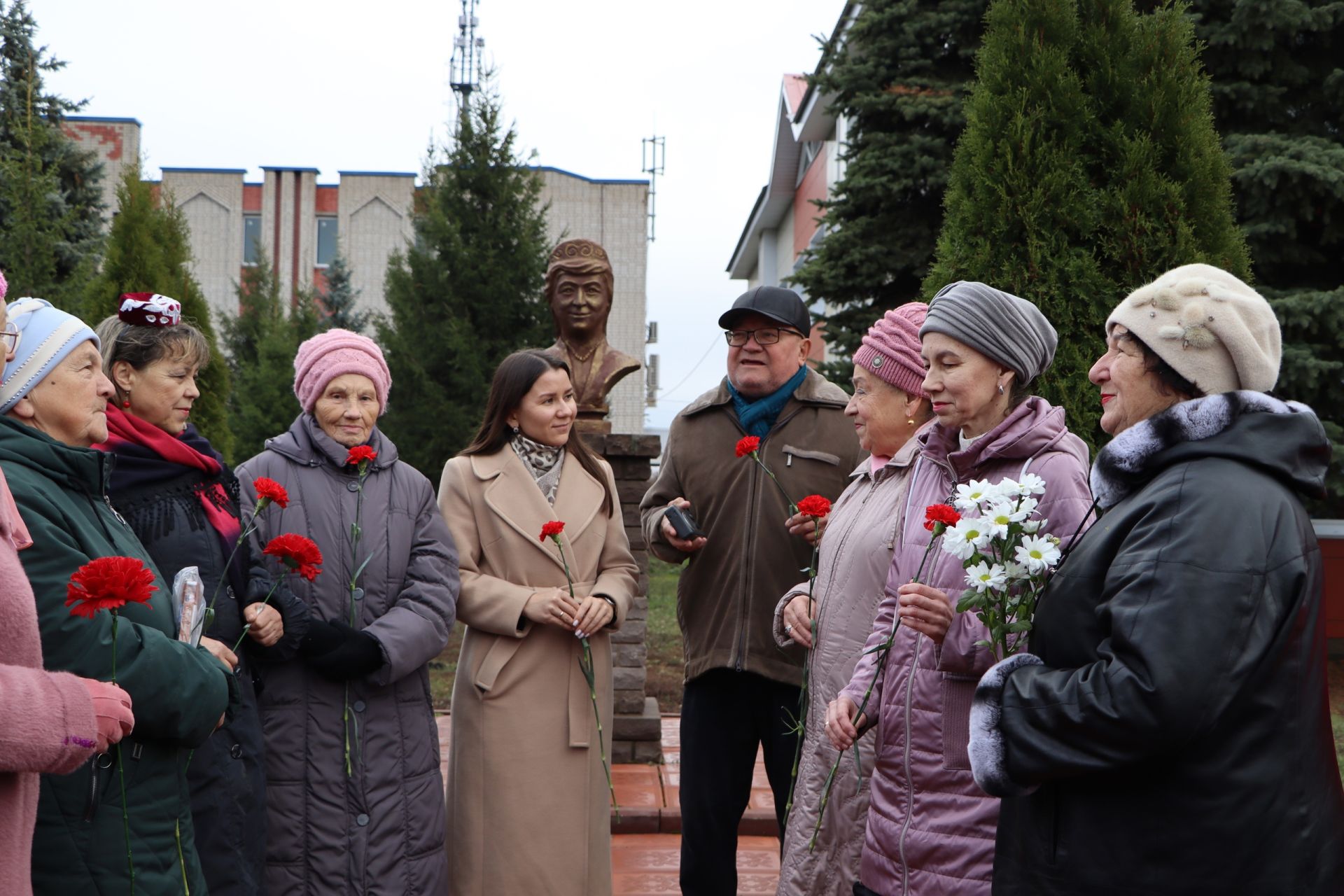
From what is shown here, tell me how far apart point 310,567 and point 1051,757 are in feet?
6.07

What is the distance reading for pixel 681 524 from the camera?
385 centimetres

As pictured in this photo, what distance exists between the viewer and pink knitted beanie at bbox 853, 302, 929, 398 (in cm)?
330

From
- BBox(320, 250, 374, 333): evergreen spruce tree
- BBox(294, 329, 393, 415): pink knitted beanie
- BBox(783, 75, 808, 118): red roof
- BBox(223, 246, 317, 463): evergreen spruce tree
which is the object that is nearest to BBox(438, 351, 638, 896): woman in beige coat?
BBox(294, 329, 393, 415): pink knitted beanie

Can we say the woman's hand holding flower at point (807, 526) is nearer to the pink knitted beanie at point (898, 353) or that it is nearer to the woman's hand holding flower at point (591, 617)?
the pink knitted beanie at point (898, 353)

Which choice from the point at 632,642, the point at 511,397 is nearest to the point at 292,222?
the point at 632,642

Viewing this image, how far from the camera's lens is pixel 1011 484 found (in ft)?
7.32

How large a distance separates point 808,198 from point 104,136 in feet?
67.4

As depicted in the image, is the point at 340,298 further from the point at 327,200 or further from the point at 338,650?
the point at 338,650

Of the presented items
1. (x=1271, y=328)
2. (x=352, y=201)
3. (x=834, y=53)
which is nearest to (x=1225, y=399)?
(x=1271, y=328)

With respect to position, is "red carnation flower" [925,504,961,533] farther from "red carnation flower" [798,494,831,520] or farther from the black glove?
the black glove

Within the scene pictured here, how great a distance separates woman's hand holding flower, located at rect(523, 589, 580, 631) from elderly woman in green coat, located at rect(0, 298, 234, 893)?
1259 mm

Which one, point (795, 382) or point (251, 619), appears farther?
point (795, 382)

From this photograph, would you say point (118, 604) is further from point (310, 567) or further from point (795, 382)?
point (795, 382)

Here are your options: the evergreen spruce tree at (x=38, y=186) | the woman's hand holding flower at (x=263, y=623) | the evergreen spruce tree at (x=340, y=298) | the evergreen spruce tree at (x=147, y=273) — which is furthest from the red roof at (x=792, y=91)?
the woman's hand holding flower at (x=263, y=623)
